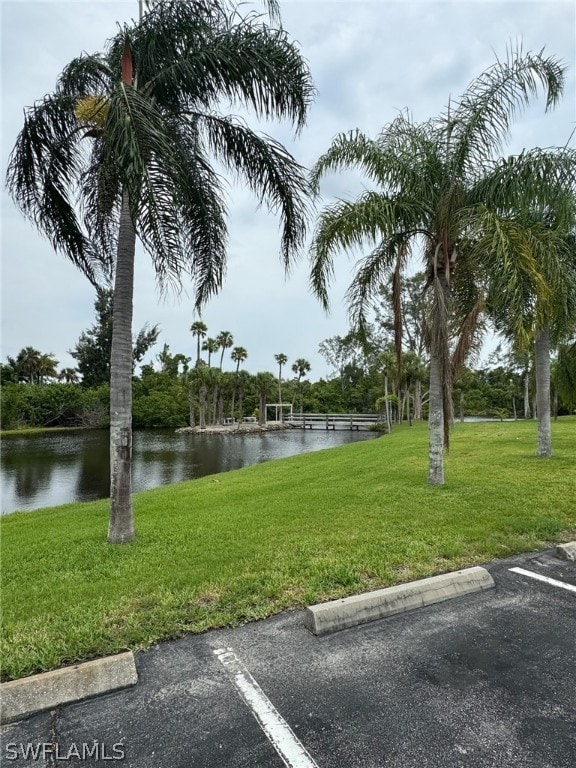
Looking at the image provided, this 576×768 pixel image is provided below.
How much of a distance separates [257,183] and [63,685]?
5.49m

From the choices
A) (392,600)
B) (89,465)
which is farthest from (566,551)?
(89,465)

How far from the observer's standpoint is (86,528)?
6.50m

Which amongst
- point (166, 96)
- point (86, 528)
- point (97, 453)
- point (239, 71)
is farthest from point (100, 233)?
point (97, 453)

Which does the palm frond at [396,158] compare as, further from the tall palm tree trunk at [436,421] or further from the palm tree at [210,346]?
the palm tree at [210,346]

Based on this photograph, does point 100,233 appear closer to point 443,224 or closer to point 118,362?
point 118,362

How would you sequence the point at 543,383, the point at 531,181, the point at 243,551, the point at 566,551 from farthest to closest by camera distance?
the point at 543,383 < the point at 531,181 < the point at 243,551 < the point at 566,551

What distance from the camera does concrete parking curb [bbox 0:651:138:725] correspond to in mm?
2162

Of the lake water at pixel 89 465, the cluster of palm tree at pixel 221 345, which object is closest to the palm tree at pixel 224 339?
the cluster of palm tree at pixel 221 345

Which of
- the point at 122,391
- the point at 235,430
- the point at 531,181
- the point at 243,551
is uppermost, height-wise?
the point at 531,181

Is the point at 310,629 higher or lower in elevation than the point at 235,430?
higher

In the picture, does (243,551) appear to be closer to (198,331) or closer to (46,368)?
(198,331)

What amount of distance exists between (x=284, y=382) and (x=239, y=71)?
51831 millimetres

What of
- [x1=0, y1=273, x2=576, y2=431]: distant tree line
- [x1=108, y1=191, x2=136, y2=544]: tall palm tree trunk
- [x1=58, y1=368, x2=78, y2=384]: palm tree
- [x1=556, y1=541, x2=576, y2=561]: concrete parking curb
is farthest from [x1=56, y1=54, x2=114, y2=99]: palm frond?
[x1=58, y1=368, x2=78, y2=384]: palm tree

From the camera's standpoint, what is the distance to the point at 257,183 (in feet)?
18.8
